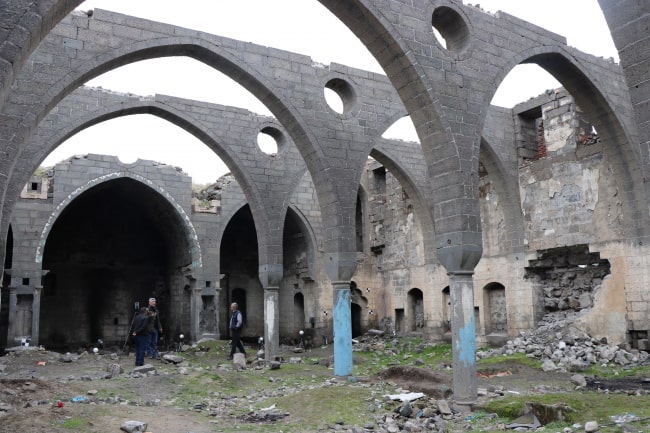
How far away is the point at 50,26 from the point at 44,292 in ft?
63.2

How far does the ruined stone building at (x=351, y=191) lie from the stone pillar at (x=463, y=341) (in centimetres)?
3

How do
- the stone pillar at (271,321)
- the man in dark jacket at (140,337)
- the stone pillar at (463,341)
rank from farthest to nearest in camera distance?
1. the stone pillar at (271,321)
2. the man in dark jacket at (140,337)
3. the stone pillar at (463,341)

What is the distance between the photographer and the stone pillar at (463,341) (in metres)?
8.00

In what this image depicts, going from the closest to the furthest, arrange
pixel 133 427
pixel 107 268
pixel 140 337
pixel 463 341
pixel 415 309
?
pixel 133 427, pixel 463 341, pixel 140 337, pixel 415 309, pixel 107 268

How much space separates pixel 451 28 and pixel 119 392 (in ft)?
27.6

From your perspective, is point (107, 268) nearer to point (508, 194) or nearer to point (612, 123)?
point (508, 194)

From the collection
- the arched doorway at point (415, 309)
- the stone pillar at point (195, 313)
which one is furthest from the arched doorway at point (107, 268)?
the arched doorway at point (415, 309)

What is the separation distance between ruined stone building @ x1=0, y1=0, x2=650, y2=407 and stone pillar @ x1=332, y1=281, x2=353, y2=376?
39mm

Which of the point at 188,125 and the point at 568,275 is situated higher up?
the point at 188,125

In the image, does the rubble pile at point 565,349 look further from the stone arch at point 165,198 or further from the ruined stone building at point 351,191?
the stone arch at point 165,198

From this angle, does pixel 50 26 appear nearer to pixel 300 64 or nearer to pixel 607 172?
pixel 300 64

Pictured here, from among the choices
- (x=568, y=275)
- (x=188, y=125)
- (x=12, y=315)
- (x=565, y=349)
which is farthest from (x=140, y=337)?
(x=568, y=275)

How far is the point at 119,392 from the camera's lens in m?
9.88

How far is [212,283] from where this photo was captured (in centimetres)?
1934
